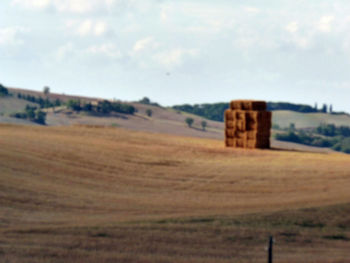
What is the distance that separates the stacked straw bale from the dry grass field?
1038mm

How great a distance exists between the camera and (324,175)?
22.9 meters

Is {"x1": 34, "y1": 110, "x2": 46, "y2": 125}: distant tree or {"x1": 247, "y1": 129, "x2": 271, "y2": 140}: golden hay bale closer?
{"x1": 247, "y1": 129, "x2": 271, "y2": 140}: golden hay bale

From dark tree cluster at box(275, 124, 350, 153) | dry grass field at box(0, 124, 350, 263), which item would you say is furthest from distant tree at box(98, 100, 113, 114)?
dry grass field at box(0, 124, 350, 263)

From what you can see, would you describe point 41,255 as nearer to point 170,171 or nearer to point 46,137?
point 170,171

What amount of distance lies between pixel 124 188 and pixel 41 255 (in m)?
8.83

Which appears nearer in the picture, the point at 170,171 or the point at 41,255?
the point at 41,255

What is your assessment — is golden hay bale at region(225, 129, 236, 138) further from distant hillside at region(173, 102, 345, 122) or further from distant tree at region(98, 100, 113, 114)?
distant hillside at region(173, 102, 345, 122)

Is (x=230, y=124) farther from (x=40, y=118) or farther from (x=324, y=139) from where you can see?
(x=324, y=139)

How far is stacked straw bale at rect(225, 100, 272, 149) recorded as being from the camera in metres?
29.2

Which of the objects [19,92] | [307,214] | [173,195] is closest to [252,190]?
[173,195]

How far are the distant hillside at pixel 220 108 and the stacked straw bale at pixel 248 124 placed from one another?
104 metres

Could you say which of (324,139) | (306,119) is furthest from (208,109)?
(324,139)

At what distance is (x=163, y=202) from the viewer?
1831cm

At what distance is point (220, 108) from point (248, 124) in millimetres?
126491
